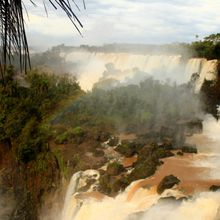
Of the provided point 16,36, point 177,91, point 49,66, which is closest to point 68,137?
point 177,91

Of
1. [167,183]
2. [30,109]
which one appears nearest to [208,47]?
[30,109]

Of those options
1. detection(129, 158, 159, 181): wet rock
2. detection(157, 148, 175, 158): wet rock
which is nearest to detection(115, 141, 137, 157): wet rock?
detection(157, 148, 175, 158): wet rock

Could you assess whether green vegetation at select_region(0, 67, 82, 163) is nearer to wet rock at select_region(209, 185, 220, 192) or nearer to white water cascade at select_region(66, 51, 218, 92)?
white water cascade at select_region(66, 51, 218, 92)

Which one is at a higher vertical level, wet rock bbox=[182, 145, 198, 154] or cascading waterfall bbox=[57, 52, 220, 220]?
wet rock bbox=[182, 145, 198, 154]

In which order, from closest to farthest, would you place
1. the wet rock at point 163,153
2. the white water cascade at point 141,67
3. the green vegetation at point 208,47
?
the wet rock at point 163,153 < the white water cascade at point 141,67 < the green vegetation at point 208,47

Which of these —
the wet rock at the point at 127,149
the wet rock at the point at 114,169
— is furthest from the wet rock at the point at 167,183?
the wet rock at the point at 127,149

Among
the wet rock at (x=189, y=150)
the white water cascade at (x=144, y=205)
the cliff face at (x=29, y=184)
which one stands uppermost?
the wet rock at (x=189, y=150)

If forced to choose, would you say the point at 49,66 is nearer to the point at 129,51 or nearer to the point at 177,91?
the point at 129,51

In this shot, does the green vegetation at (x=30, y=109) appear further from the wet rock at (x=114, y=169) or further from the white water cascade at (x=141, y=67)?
the white water cascade at (x=141, y=67)
